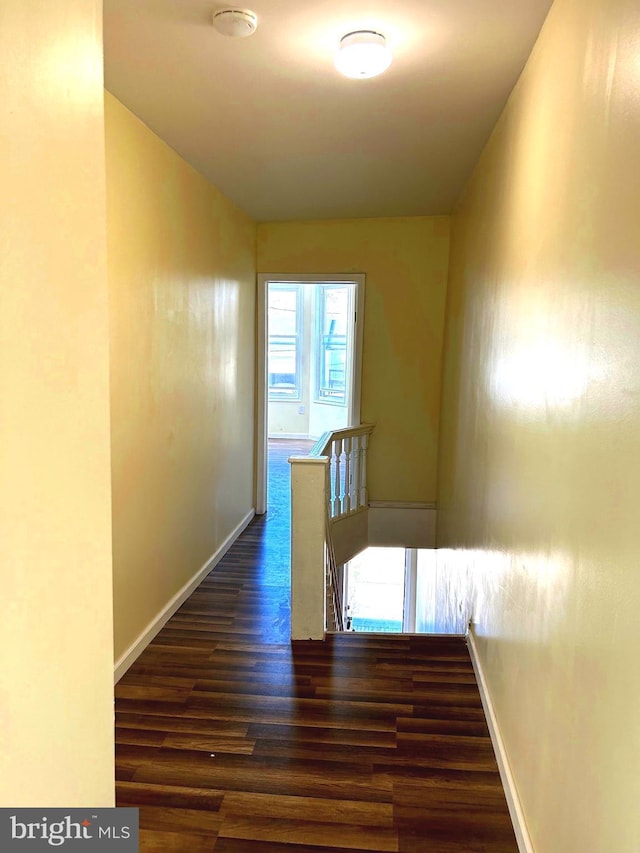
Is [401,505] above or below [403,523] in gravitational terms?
above

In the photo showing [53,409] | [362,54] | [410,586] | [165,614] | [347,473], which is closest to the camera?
[53,409]

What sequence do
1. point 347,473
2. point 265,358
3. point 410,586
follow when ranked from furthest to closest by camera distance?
point 410,586 → point 265,358 → point 347,473

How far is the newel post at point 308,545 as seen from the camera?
3.10 metres

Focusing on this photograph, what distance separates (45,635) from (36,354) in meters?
0.46

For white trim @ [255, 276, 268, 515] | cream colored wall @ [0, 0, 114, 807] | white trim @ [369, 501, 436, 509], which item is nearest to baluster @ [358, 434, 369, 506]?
white trim @ [369, 501, 436, 509]

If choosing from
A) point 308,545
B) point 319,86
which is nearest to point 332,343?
point 308,545

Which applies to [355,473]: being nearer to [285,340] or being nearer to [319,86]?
[319,86]

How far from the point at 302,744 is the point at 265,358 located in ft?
11.5

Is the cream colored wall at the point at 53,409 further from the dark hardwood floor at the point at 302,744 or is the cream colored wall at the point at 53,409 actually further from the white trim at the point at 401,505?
the white trim at the point at 401,505

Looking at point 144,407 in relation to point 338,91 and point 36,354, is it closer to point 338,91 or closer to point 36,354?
point 338,91

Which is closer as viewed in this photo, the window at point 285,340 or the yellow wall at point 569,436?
the yellow wall at point 569,436

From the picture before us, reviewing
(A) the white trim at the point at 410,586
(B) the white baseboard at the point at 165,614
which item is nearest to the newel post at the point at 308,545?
(B) the white baseboard at the point at 165,614

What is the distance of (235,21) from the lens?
74.4 inches

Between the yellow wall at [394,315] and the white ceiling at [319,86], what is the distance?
107cm
